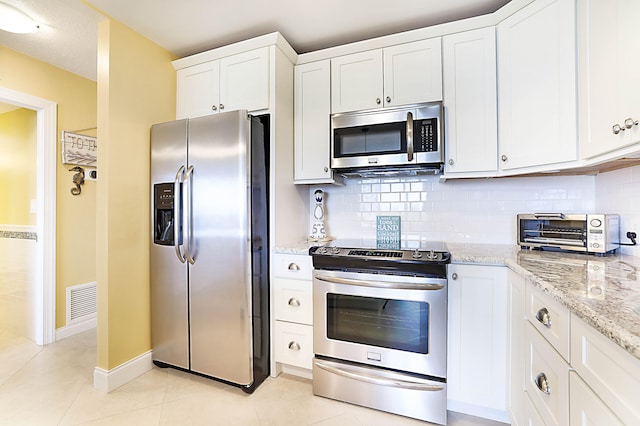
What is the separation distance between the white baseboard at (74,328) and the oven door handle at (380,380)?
2298mm

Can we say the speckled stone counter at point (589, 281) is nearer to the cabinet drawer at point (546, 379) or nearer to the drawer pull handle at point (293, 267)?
the cabinet drawer at point (546, 379)

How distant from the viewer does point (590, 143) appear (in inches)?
55.4

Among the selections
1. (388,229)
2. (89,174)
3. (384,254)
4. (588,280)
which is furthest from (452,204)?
(89,174)

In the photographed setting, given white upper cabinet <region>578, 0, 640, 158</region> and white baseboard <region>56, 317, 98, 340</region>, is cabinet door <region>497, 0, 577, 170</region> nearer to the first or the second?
white upper cabinet <region>578, 0, 640, 158</region>

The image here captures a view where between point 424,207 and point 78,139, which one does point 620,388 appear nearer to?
point 424,207

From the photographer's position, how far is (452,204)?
7.36 ft

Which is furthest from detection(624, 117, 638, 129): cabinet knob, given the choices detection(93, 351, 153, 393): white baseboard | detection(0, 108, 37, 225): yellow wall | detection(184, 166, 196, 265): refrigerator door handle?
detection(0, 108, 37, 225): yellow wall

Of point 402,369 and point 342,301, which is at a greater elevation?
point 342,301

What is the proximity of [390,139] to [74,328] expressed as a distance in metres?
3.38

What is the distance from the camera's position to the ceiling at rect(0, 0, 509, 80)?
185cm

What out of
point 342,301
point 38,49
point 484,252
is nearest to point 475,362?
point 484,252

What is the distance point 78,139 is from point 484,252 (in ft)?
11.8

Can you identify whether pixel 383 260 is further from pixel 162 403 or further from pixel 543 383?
pixel 162 403

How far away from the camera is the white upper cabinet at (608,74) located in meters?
1.08
